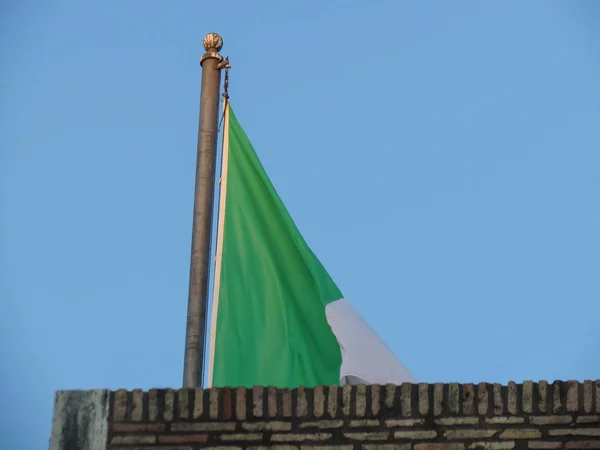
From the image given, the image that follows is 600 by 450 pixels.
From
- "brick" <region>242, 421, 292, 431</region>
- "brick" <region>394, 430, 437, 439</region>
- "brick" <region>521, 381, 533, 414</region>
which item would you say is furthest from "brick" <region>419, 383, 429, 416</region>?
"brick" <region>242, 421, 292, 431</region>

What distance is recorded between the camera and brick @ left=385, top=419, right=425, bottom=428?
9047 mm

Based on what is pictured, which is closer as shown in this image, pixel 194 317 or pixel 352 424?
pixel 352 424

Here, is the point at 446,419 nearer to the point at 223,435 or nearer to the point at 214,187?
the point at 223,435

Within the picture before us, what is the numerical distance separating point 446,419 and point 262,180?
394 cm

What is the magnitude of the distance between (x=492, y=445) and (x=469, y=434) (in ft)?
0.50

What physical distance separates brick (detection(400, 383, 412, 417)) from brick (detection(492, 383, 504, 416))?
520 millimetres

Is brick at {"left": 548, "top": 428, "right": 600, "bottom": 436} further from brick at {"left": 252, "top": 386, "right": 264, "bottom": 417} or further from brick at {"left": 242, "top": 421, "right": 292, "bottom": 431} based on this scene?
brick at {"left": 252, "top": 386, "right": 264, "bottom": 417}

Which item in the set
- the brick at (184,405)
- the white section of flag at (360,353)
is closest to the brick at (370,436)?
the brick at (184,405)

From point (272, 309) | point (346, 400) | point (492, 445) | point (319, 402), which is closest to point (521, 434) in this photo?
point (492, 445)

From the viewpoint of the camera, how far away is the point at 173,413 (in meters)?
9.15

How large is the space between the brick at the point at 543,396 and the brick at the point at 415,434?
2.21ft

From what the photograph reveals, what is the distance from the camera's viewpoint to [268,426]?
29.8 ft

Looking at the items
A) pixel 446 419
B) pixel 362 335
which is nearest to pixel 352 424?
pixel 446 419

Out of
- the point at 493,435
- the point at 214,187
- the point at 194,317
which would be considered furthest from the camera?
the point at 214,187
